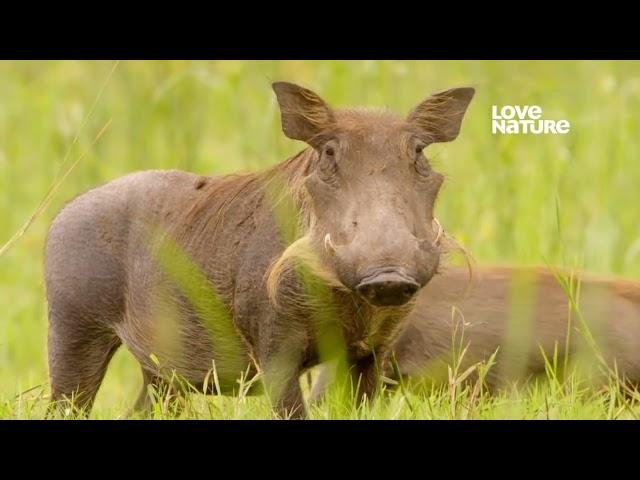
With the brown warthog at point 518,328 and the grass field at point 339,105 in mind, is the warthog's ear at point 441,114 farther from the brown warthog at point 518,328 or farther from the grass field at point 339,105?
the grass field at point 339,105

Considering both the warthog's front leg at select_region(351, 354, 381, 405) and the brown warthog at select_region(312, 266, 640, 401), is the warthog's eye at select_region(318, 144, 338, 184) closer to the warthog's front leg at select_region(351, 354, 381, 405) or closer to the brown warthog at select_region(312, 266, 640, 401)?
the warthog's front leg at select_region(351, 354, 381, 405)

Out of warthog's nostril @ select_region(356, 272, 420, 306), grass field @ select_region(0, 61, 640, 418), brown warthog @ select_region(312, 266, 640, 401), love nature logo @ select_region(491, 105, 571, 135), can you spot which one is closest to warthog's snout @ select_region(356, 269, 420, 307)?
warthog's nostril @ select_region(356, 272, 420, 306)

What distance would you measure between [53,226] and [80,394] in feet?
2.02

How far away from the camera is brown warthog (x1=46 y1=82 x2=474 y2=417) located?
4.29 meters

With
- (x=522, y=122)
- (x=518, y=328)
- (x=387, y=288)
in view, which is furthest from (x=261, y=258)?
(x=522, y=122)

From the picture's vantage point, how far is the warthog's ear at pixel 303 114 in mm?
4609

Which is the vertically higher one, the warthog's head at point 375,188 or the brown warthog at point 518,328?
the warthog's head at point 375,188

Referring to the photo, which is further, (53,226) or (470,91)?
(53,226)

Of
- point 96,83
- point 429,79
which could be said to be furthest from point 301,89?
point 96,83

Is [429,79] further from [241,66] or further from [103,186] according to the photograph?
[103,186]

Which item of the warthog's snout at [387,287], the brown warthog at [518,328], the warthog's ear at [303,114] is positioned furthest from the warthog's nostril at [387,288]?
the brown warthog at [518,328]

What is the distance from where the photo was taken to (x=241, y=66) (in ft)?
25.5

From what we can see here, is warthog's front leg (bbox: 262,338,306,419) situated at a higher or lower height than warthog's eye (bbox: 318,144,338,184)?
lower

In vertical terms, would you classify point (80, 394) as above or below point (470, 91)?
below
